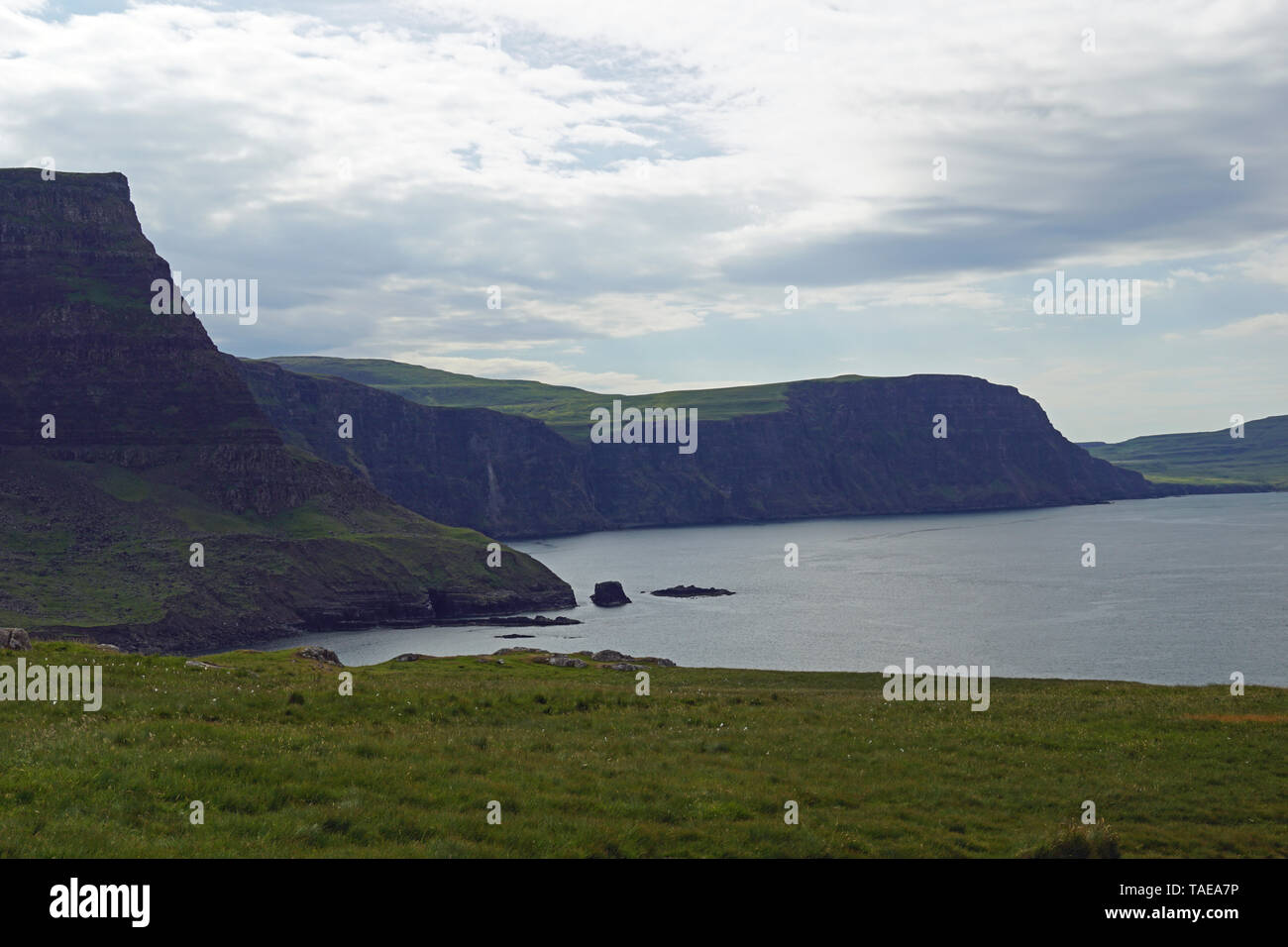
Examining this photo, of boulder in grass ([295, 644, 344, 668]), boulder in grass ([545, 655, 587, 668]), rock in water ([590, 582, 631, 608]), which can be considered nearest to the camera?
boulder in grass ([295, 644, 344, 668])

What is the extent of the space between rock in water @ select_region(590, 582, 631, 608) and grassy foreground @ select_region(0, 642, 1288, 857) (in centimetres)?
15960

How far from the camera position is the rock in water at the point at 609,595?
7608 inches

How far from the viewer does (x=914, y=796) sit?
21.6 m

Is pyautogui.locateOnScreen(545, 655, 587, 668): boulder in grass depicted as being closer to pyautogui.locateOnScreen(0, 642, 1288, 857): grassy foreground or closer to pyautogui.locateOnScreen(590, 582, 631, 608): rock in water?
pyautogui.locateOnScreen(0, 642, 1288, 857): grassy foreground

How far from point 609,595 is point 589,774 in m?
175

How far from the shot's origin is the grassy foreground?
15.7m

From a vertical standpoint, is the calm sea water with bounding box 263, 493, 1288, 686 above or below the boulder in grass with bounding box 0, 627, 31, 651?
below

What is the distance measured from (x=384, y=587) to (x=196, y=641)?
44204mm

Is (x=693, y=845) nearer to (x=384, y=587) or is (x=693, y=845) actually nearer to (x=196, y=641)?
(x=196, y=641)
